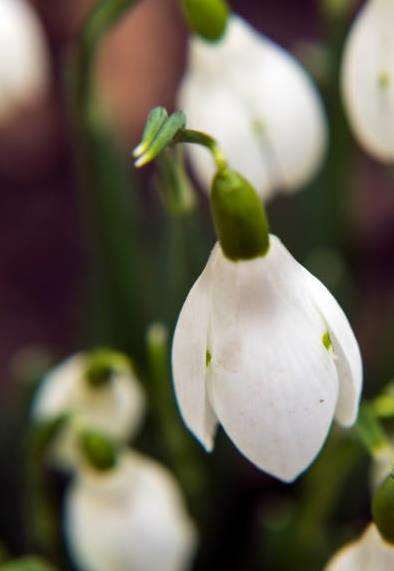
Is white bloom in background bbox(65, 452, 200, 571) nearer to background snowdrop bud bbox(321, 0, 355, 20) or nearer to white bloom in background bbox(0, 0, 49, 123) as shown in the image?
white bloom in background bbox(0, 0, 49, 123)

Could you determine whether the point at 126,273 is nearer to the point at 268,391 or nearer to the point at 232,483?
the point at 232,483

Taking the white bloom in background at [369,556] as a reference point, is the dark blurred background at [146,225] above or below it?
below

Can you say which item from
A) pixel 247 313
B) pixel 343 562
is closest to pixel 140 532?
pixel 343 562

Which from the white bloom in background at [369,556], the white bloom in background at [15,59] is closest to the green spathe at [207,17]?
the white bloom in background at [15,59]

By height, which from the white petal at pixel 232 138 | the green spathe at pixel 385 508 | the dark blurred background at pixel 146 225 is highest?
the white petal at pixel 232 138

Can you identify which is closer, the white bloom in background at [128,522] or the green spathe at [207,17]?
the green spathe at [207,17]

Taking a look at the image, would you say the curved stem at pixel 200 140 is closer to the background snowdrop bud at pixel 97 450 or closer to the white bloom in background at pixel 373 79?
the white bloom in background at pixel 373 79

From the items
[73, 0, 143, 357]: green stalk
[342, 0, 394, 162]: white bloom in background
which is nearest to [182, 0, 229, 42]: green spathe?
[342, 0, 394, 162]: white bloom in background
